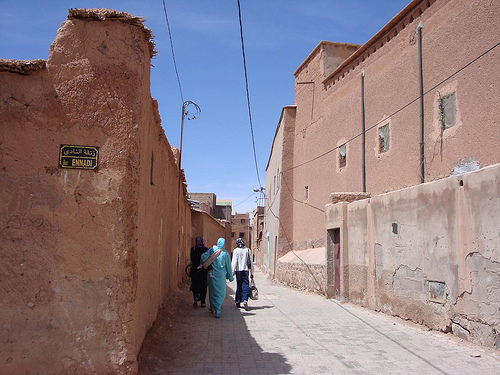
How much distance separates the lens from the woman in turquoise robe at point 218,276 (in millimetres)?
8981

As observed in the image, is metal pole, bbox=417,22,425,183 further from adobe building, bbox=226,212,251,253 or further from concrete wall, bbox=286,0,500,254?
adobe building, bbox=226,212,251,253

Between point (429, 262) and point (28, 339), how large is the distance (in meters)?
5.87

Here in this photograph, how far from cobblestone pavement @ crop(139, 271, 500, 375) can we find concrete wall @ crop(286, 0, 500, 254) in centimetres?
450

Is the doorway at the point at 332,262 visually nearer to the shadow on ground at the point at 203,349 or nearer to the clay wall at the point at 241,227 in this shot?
the shadow on ground at the point at 203,349

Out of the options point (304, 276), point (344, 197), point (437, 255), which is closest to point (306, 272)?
point (304, 276)

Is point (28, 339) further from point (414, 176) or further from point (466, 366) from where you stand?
point (414, 176)

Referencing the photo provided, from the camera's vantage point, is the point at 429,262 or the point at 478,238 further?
the point at 429,262

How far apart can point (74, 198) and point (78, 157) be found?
382mm

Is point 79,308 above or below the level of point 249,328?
above

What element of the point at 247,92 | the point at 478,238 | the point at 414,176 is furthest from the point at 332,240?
the point at 478,238

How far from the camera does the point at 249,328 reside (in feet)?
25.7

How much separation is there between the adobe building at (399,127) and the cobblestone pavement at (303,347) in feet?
2.20

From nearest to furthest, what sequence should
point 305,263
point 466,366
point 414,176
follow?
point 466,366
point 414,176
point 305,263

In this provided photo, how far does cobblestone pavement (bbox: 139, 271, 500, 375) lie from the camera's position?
5.26m
